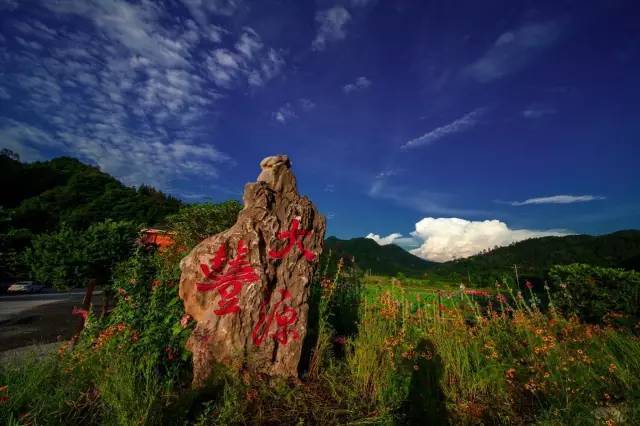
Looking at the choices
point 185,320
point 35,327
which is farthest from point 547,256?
point 35,327

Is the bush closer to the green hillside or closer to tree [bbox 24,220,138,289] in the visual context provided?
the green hillside

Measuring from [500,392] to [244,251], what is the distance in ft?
10.4

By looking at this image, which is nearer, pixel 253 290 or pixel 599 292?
pixel 253 290

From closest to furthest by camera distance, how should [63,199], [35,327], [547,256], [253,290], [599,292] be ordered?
[253,290] → [599,292] → [35,327] → [547,256] → [63,199]

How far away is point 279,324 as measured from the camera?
322 cm

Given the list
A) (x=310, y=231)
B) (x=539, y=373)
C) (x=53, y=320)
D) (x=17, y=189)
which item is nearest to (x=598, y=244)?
(x=539, y=373)

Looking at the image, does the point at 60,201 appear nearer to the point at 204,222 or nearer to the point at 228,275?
the point at 204,222

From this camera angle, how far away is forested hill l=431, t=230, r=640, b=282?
47.8ft

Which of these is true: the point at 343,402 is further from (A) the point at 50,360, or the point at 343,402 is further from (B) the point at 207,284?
(A) the point at 50,360

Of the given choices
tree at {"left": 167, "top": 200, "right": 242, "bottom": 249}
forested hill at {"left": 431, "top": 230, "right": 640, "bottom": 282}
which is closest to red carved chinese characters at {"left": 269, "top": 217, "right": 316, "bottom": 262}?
tree at {"left": 167, "top": 200, "right": 242, "bottom": 249}

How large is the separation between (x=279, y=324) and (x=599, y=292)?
25.7ft

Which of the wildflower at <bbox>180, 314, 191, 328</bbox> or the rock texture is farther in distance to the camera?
the wildflower at <bbox>180, 314, 191, 328</bbox>

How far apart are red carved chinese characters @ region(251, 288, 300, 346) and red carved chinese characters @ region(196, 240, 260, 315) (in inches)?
11.9

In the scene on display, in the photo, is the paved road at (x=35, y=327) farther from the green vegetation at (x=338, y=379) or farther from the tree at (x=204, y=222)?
the green vegetation at (x=338, y=379)
